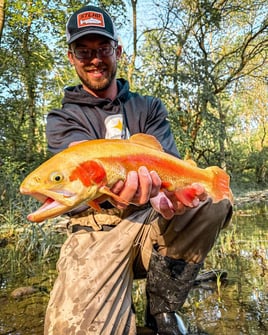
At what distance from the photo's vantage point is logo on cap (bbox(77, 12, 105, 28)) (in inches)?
96.2

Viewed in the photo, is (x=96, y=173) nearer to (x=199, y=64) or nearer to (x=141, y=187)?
(x=141, y=187)

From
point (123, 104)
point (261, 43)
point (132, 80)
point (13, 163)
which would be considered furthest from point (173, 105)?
point (123, 104)

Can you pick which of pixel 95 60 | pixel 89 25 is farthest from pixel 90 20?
pixel 95 60

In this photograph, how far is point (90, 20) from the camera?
2.46 m

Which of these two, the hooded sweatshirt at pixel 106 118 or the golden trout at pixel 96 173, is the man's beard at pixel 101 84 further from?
the golden trout at pixel 96 173

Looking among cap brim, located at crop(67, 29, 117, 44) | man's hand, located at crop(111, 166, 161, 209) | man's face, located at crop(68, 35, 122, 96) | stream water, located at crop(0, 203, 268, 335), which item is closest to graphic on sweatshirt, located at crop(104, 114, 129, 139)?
man's face, located at crop(68, 35, 122, 96)

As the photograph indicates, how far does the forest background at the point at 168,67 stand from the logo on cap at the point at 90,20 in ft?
22.4

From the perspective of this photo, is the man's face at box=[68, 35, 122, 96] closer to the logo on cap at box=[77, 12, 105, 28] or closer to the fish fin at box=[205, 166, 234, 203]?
the logo on cap at box=[77, 12, 105, 28]

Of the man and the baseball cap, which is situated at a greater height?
the baseball cap

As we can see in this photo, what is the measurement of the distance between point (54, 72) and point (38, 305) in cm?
1056

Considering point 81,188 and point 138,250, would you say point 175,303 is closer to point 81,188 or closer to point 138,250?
point 138,250

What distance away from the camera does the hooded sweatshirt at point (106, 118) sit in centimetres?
237

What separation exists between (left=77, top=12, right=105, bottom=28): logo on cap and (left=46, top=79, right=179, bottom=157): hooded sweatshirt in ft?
1.53

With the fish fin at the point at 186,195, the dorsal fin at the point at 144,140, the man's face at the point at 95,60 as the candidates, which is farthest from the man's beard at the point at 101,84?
the fish fin at the point at 186,195
